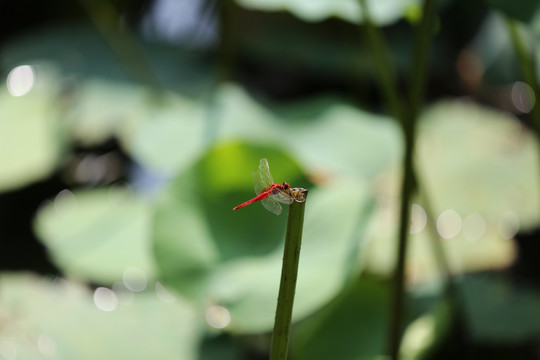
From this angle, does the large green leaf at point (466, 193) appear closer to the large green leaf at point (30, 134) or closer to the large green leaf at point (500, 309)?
the large green leaf at point (500, 309)

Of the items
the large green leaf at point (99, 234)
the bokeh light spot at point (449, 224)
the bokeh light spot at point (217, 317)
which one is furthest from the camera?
the bokeh light spot at point (449, 224)

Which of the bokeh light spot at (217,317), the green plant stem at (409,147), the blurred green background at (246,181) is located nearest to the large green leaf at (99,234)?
the blurred green background at (246,181)

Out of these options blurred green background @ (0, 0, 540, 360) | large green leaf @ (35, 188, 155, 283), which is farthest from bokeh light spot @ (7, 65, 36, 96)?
large green leaf @ (35, 188, 155, 283)

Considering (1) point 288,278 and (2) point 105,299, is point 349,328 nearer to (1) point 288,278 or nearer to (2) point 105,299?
(2) point 105,299

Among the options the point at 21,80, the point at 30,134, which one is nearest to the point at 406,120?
the point at 30,134

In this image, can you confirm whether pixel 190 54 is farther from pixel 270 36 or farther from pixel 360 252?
pixel 360 252

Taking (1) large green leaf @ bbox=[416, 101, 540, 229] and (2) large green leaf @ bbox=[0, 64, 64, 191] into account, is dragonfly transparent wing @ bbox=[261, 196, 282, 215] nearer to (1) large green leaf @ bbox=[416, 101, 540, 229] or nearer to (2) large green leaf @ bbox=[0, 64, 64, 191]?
(1) large green leaf @ bbox=[416, 101, 540, 229]

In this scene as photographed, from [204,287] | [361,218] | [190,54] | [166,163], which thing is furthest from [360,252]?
[190,54]
